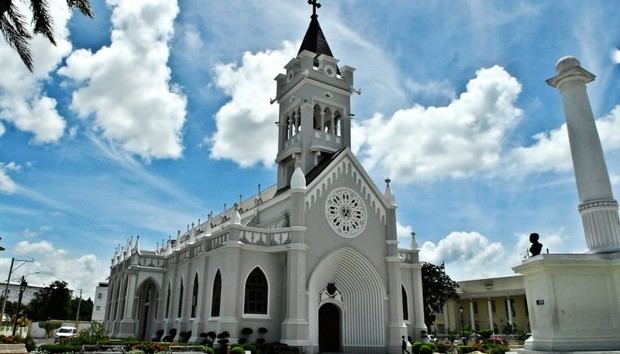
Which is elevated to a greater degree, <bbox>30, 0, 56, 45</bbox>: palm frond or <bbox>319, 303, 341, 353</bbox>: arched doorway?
<bbox>30, 0, 56, 45</bbox>: palm frond

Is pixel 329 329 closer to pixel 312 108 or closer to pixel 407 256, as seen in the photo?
pixel 407 256

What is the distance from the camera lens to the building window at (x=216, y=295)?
29.7 meters

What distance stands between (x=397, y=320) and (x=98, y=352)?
60.5 feet

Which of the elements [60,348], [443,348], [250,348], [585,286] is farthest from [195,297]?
[585,286]

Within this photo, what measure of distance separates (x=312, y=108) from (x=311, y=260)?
1320cm

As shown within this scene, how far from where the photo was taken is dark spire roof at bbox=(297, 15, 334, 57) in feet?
137

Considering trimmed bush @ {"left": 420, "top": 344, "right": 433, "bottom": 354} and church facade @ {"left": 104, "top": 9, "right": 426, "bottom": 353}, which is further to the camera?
trimmed bush @ {"left": 420, "top": 344, "right": 433, "bottom": 354}

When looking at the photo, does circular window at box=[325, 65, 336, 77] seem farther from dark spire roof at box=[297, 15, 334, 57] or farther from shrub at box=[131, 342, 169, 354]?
shrub at box=[131, 342, 169, 354]

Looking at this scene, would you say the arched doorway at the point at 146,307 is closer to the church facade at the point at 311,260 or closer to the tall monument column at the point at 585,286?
the church facade at the point at 311,260

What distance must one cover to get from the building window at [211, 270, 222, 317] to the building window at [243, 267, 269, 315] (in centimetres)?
186

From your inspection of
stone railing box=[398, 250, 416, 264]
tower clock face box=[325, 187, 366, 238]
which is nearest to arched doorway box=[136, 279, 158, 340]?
tower clock face box=[325, 187, 366, 238]

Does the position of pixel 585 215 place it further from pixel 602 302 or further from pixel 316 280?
pixel 316 280

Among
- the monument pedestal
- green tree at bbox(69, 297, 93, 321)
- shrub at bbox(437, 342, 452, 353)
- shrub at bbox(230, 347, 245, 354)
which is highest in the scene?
green tree at bbox(69, 297, 93, 321)

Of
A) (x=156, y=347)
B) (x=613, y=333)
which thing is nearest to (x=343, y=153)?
(x=156, y=347)
